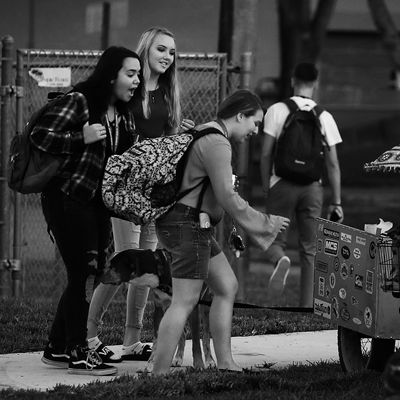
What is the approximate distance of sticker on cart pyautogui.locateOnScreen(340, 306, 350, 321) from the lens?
22.2ft

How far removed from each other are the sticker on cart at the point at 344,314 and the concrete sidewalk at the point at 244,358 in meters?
0.69

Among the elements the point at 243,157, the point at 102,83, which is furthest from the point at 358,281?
the point at 243,157

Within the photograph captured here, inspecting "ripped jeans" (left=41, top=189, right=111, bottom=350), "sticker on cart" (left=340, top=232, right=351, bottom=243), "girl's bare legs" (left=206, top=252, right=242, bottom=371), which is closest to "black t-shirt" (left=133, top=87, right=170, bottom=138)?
"ripped jeans" (left=41, top=189, right=111, bottom=350)

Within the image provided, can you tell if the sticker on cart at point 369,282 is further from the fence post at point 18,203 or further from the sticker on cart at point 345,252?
the fence post at point 18,203

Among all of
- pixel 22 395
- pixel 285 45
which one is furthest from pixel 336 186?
pixel 285 45

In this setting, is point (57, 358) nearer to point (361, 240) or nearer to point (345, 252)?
point (345, 252)

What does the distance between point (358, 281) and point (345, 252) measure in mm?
199

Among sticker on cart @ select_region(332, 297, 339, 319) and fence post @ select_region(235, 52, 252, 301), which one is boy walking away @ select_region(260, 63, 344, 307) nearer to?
fence post @ select_region(235, 52, 252, 301)

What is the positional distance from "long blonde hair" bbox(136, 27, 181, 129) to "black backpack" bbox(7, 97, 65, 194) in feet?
2.65

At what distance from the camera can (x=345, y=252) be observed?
6.73m

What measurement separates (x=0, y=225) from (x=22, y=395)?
3.93 metres

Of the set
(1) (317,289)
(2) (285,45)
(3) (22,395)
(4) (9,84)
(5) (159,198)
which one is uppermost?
(2) (285,45)

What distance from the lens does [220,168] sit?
251 inches

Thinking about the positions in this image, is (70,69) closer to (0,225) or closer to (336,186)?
(0,225)
